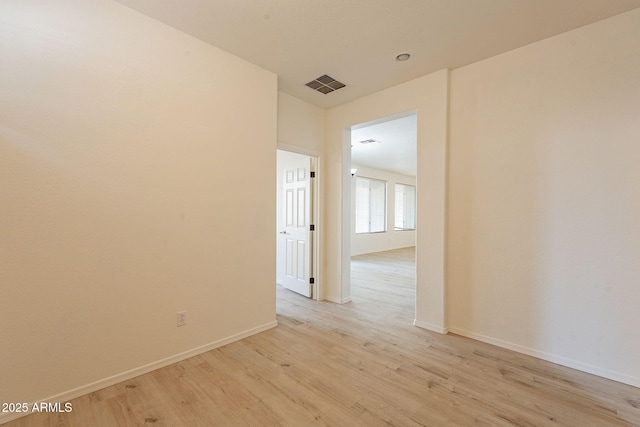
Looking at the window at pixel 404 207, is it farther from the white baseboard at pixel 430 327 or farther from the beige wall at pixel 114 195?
the beige wall at pixel 114 195

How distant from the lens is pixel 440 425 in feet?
5.30

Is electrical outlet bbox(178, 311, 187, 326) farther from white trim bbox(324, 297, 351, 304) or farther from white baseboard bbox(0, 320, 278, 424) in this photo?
white trim bbox(324, 297, 351, 304)

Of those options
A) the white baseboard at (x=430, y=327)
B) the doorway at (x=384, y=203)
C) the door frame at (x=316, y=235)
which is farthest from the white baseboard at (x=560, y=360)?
the door frame at (x=316, y=235)

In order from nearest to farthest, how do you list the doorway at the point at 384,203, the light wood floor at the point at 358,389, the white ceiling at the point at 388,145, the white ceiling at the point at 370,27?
1. the light wood floor at the point at 358,389
2. the white ceiling at the point at 370,27
3. the white ceiling at the point at 388,145
4. the doorway at the point at 384,203

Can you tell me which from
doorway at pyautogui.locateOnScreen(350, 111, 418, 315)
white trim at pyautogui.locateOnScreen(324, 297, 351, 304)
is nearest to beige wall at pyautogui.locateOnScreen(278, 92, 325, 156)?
doorway at pyautogui.locateOnScreen(350, 111, 418, 315)

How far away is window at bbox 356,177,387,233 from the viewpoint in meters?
8.46

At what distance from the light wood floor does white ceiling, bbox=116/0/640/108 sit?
2.79 meters

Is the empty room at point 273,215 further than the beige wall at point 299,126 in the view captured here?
No

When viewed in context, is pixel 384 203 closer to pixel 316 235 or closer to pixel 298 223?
pixel 298 223

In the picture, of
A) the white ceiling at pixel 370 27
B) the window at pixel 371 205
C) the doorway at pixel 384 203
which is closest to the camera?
the white ceiling at pixel 370 27

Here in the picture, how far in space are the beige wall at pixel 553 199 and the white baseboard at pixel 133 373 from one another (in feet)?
7.51

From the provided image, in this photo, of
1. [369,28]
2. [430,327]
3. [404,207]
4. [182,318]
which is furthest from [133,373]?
[404,207]

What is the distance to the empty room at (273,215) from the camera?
5.67ft

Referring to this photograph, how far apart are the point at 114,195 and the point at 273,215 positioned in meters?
1.44
